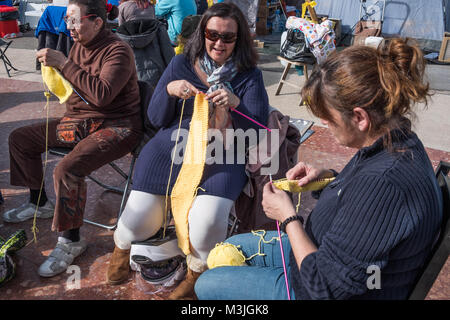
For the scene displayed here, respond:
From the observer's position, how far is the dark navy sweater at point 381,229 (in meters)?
1.10

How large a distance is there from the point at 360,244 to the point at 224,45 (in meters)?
1.64

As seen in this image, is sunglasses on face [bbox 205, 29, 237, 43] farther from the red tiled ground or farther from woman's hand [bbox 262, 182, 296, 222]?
the red tiled ground

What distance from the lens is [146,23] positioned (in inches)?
152

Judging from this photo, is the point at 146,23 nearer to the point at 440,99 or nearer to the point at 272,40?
the point at 440,99

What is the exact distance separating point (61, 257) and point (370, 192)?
6.39ft

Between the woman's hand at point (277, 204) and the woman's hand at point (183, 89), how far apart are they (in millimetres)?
856

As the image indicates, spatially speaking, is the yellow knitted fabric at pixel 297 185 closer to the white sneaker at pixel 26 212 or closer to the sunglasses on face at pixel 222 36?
the sunglasses on face at pixel 222 36

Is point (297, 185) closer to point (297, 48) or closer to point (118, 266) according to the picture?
point (118, 266)

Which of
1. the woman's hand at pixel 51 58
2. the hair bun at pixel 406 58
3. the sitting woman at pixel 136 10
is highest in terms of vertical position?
the hair bun at pixel 406 58

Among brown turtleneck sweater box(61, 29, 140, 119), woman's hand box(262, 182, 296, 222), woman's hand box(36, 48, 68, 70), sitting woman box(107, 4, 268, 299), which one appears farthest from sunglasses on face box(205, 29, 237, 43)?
woman's hand box(262, 182, 296, 222)

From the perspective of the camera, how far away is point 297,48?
5.09 metres

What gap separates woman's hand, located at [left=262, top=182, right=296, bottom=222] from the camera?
1.46 metres

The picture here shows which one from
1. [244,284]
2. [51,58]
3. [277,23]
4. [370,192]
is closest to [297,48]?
[51,58]

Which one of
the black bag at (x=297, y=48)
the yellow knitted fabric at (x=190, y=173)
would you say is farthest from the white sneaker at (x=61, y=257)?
the black bag at (x=297, y=48)
